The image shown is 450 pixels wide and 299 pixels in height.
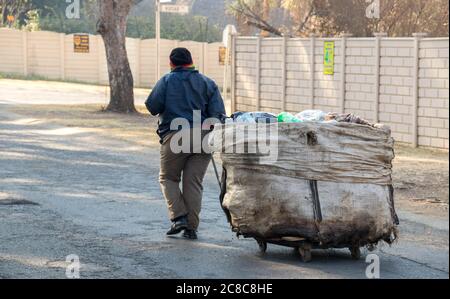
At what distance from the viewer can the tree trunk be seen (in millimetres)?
26297

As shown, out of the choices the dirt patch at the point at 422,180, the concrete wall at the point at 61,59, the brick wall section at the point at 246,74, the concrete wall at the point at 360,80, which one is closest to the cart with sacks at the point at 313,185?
the dirt patch at the point at 422,180

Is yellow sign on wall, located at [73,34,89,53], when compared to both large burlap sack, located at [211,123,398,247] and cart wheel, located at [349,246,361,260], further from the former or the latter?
cart wheel, located at [349,246,361,260]

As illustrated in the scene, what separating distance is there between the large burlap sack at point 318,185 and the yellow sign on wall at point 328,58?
43.7 ft

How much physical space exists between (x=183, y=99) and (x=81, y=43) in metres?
35.5

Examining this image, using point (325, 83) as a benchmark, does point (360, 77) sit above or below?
above

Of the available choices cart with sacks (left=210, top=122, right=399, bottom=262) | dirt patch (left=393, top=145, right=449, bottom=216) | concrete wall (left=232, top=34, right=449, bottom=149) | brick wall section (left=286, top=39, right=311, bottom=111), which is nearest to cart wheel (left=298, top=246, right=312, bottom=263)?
cart with sacks (left=210, top=122, right=399, bottom=262)

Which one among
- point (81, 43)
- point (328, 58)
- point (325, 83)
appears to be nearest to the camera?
point (328, 58)

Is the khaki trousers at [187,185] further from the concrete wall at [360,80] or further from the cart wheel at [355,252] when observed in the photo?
the concrete wall at [360,80]

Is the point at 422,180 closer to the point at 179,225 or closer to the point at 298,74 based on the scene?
the point at 179,225

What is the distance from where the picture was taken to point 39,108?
27.2 m

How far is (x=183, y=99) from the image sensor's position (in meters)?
9.70

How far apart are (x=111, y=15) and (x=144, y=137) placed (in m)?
6.89

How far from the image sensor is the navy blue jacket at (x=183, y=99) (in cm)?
969

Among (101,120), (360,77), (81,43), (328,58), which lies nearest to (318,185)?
(360,77)
